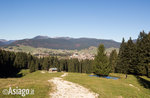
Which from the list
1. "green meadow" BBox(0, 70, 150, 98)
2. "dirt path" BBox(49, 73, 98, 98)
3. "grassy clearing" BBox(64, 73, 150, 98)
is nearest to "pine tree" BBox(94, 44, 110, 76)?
"green meadow" BBox(0, 70, 150, 98)

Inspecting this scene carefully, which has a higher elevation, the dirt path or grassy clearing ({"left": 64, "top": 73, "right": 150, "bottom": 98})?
the dirt path

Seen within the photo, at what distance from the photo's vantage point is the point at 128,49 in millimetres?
61656

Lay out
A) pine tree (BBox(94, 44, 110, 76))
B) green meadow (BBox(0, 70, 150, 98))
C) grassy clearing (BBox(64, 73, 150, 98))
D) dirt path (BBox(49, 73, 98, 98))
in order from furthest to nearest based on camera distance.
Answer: pine tree (BBox(94, 44, 110, 76)) < grassy clearing (BBox(64, 73, 150, 98)) < green meadow (BBox(0, 70, 150, 98)) < dirt path (BBox(49, 73, 98, 98))

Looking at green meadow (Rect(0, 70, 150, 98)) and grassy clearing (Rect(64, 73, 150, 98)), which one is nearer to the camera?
green meadow (Rect(0, 70, 150, 98))

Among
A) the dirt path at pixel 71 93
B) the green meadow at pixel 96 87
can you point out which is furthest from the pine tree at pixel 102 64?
the dirt path at pixel 71 93

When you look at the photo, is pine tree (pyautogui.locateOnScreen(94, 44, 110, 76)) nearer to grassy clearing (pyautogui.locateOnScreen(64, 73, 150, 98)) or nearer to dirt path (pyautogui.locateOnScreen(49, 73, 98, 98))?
grassy clearing (pyautogui.locateOnScreen(64, 73, 150, 98))

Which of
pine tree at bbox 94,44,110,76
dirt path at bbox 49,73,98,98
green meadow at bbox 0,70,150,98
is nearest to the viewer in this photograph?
dirt path at bbox 49,73,98,98

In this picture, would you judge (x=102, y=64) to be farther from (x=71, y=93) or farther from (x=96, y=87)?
(x=71, y=93)

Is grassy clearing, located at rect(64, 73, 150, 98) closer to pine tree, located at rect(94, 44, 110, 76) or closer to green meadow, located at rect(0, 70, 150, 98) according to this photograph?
green meadow, located at rect(0, 70, 150, 98)

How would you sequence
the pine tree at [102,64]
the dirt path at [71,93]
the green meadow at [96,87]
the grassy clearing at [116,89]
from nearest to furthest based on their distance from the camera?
the dirt path at [71,93] → the green meadow at [96,87] → the grassy clearing at [116,89] → the pine tree at [102,64]

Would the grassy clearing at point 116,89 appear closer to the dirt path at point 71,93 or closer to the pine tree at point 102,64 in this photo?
the dirt path at point 71,93

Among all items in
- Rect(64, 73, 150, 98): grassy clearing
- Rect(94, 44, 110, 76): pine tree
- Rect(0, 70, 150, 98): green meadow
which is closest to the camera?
Rect(0, 70, 150, 98): green meadow

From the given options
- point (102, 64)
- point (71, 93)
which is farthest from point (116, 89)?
point (102, 64)

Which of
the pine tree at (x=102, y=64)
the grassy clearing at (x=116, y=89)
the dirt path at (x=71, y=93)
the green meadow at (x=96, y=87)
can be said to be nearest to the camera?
the dirt path at (x=71, y=93)
